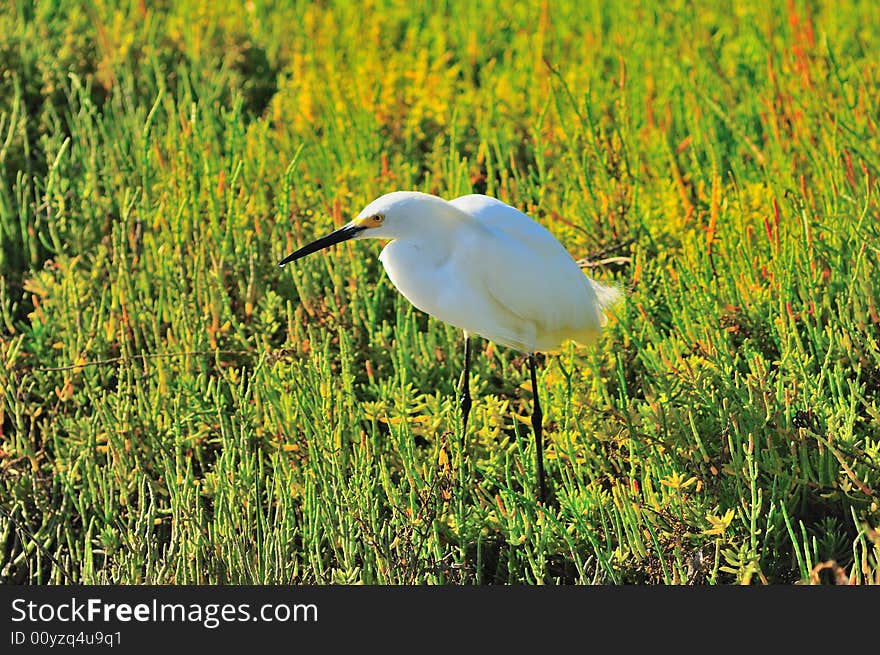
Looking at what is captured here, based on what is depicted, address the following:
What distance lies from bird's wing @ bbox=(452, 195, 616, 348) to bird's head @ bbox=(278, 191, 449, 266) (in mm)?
197

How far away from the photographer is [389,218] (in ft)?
8.27

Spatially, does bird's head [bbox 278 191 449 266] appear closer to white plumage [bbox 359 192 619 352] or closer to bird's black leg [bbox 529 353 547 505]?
white plumage [bbox 359 192 619 352]

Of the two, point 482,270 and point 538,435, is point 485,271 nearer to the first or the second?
point 482,270

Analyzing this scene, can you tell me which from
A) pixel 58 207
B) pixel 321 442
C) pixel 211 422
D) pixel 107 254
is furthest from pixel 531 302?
pixel 58 207

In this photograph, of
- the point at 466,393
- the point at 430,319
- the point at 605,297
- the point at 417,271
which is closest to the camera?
the point at 417,271

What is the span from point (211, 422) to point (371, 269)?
83 cm

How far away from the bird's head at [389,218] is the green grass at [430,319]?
34 cm

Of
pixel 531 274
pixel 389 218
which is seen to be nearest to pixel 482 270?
pixel 531 274

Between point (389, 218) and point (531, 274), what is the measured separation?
387mm

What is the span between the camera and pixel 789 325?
2.73 m

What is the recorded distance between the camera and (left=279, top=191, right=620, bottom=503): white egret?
2551 millimetres

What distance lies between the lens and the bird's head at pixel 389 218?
2.51 metres

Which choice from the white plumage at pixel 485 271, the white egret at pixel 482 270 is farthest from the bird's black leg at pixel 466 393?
the white plumage at pixel 485 271

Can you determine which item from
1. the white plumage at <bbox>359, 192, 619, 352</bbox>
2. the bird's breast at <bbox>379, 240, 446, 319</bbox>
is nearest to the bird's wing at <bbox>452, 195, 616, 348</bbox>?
the white plumage at <bbox>359, 192, 619, 352</bbox>
